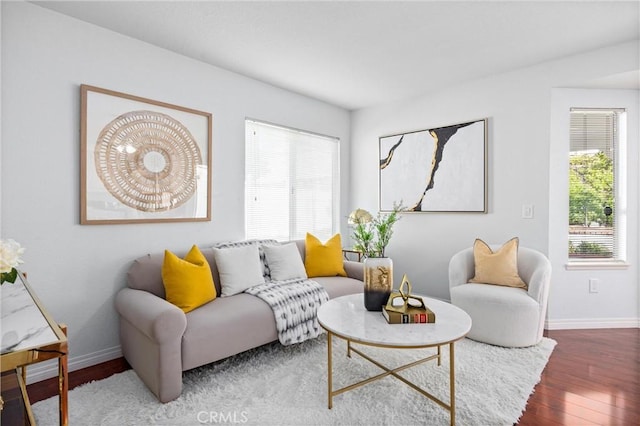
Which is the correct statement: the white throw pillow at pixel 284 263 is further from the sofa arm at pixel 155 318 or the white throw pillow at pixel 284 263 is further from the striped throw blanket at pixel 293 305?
the sofa arm at pixel 155 318

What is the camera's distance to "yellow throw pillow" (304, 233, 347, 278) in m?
3.45

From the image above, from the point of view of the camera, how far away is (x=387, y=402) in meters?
1.93

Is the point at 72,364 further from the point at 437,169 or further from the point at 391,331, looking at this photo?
the point at 437,169

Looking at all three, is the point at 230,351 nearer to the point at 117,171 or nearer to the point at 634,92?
the point at 117,171

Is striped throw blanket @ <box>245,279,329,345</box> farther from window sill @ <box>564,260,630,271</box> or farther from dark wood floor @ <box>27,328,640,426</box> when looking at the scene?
window sill @ <box>564,260,630,271</box>

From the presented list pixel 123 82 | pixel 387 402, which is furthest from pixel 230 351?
pixel 123 82

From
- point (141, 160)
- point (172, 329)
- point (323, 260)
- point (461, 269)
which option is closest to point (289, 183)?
point (323, 260)

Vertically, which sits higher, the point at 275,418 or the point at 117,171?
the point at 117,171

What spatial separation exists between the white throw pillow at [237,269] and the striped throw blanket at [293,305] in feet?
0.26

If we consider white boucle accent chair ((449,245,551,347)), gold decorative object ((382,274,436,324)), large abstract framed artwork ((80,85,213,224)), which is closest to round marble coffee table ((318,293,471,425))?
gold decorative object ((382,274,436,324))

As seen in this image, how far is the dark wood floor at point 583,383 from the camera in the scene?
72.6 inches

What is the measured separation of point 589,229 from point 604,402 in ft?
6.38

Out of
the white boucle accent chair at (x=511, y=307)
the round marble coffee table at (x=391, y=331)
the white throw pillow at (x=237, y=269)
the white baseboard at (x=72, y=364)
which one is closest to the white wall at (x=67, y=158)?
→ the white baseboard at (x=72, y=364)

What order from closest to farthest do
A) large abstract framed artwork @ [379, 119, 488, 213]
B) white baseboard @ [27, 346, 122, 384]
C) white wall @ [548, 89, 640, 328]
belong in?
white baseboard @ [27, 346, 122, 384] < white wall @ [548, 89, 640, 328] < large abstract framed artwork @ [379, 119, 488, 213]
